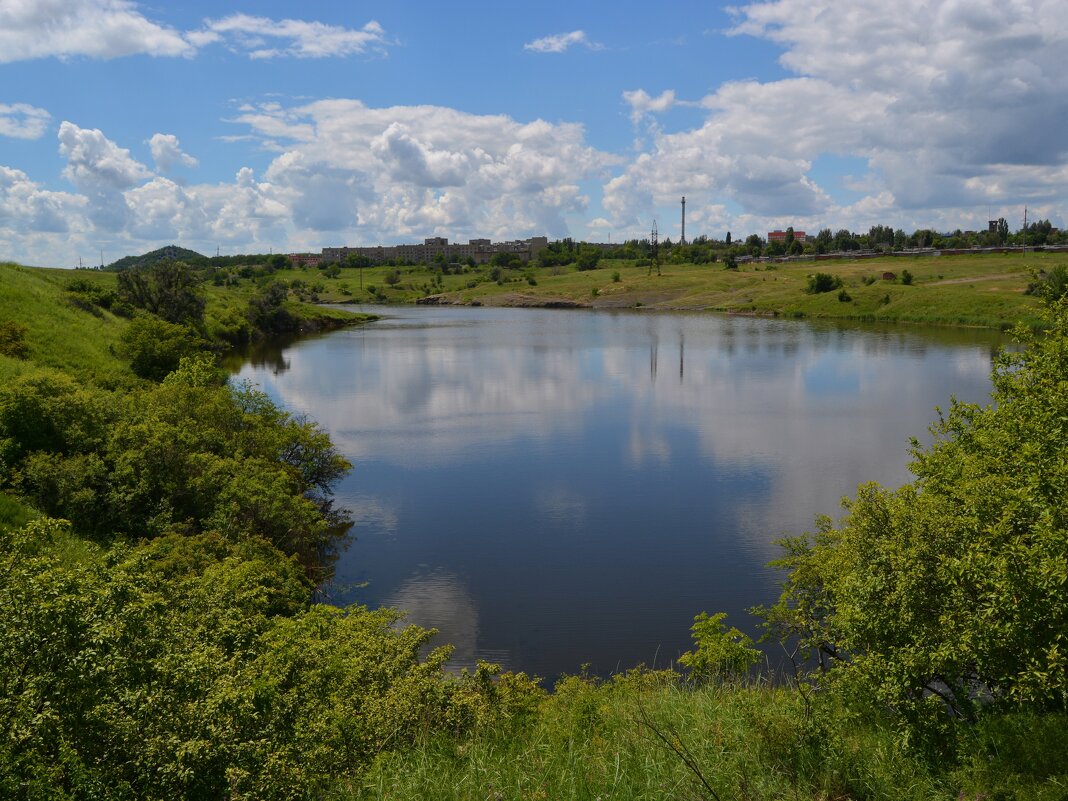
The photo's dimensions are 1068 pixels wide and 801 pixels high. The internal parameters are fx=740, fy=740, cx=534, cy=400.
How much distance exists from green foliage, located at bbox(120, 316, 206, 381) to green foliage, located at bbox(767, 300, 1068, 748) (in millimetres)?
46665

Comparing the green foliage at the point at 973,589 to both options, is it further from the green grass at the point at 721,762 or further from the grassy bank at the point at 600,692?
the green grass at the point at 721,762

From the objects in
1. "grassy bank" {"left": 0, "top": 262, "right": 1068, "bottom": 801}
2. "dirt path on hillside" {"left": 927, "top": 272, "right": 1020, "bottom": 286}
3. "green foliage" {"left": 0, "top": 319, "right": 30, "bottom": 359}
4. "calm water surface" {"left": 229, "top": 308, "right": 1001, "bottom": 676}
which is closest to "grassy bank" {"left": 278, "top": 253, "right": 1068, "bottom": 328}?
"dirt path on hillside" {"left": 927, "top": 272, "right": 1020, "bottom": 286}

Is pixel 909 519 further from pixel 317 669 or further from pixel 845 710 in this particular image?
pixel 317 669

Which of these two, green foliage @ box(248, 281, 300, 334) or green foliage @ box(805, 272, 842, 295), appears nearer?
green foliage @ box(248, 281, 300, 334)

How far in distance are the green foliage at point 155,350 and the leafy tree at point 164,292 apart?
28909mm

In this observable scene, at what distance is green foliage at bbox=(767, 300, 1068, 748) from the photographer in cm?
1030

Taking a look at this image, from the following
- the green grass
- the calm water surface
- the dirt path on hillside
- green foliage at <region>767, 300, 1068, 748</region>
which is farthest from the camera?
the dirt path on hillside

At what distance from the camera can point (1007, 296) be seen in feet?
353

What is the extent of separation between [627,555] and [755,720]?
52.6 ft

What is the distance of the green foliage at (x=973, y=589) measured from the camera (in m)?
10.3

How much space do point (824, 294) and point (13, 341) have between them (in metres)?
125

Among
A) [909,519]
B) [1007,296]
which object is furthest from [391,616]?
[1007,296]

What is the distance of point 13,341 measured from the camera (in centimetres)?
4041

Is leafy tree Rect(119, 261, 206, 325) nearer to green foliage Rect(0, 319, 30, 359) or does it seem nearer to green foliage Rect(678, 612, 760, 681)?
green foliage Rect(0, 319, 30, 359)
